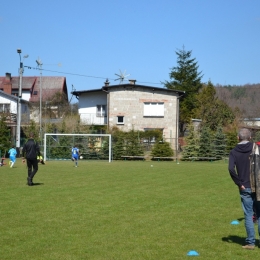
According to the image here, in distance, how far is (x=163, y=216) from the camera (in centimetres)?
1142

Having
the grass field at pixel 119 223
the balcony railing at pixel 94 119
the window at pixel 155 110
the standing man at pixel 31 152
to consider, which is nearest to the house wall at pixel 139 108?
the window at pixel 155 110

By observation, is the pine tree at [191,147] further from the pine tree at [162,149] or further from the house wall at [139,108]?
the house wall at [139,108]

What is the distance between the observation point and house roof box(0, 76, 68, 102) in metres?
77.8

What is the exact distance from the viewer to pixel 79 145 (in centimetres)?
4516

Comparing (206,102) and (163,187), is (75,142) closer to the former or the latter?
(206,102)

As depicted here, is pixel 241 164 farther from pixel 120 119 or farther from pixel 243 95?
pixel 243 95

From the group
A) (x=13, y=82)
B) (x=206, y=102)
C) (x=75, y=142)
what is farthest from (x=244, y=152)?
(x=13, y=82)

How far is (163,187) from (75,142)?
2768 centimetres

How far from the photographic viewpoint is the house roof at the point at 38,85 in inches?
3063

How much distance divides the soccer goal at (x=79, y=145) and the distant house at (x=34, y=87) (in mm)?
23671

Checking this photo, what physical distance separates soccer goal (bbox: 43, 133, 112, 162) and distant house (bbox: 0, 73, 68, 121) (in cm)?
2367

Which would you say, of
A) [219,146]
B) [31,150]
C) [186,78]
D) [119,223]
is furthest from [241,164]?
[186,78]

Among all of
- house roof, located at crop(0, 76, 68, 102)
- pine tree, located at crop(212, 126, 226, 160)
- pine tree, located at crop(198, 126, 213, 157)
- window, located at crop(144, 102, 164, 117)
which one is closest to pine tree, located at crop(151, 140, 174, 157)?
pine tree, located at crop(198, 126, 213, 157)

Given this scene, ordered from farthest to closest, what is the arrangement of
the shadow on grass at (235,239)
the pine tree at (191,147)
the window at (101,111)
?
the window at (101,111)
the pine tree at (191,147)
the shadow on grass at (235,239)
